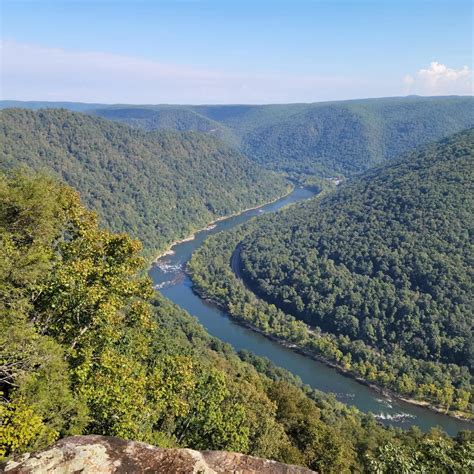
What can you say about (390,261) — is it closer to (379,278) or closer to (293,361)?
(379,278)

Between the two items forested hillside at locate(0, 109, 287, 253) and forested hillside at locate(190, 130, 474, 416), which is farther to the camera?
forested hillside at locate(0, 109, 287, 253)

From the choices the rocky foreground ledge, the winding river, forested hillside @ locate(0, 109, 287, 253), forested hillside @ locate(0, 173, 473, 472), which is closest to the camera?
the rocky foreground ledge

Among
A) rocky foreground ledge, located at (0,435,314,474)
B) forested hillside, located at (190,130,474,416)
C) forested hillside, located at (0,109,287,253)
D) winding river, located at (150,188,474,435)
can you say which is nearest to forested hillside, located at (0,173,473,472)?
rocky foreground ledge, located at (0,435,314,474)

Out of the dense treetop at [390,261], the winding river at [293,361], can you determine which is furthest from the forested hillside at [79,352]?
the dense treetop at [390,261]

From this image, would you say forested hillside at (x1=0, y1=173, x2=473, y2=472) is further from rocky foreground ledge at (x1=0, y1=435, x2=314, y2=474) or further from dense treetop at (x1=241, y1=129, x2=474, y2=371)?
dense treetop at (x1=241, y1=129, x2=474, y2=371)

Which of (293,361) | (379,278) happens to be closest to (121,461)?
(293,361)

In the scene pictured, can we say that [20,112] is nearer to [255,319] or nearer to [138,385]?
[255,319]
